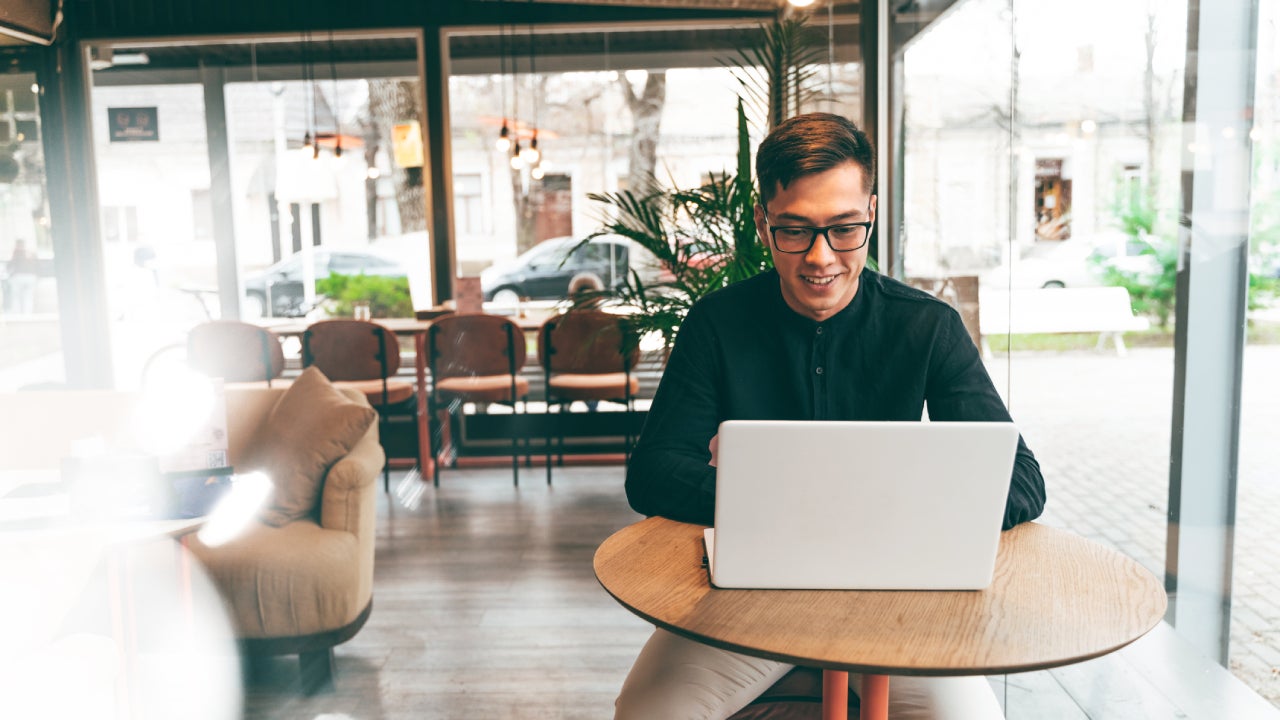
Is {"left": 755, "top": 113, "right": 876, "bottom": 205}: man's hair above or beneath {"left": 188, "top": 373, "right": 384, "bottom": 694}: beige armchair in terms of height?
above

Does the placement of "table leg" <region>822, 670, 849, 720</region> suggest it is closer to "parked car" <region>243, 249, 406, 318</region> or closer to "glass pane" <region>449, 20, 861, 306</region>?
"glass pane" <region>449, 20, 861, 306</region>

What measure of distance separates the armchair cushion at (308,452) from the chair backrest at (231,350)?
2391 mm

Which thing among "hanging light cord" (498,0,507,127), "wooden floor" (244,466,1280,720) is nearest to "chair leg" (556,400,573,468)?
"wooden floor" (244,466,1280,720)

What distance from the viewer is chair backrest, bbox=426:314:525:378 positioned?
16.8ft

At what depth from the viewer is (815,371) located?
1626mm

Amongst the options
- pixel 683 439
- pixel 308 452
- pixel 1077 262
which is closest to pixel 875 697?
pixel 683 439

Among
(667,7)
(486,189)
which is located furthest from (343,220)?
(667,7)

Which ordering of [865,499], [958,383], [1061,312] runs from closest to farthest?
[865,499], [958,383], [1061,312]

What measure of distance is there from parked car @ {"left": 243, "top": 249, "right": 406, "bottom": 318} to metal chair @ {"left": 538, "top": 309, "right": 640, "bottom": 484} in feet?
6.11

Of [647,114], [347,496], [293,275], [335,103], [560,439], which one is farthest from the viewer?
[293,275]

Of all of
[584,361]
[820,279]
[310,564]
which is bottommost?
[310,564]

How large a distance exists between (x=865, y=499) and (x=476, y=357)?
168 inches

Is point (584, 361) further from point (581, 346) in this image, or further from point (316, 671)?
point (316, 671)

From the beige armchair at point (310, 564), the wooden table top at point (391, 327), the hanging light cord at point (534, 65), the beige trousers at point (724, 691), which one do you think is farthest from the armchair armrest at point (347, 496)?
the hanging light cord at point (534, 65)
